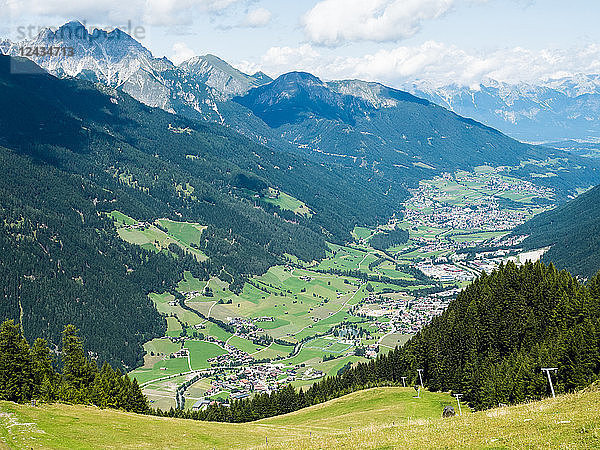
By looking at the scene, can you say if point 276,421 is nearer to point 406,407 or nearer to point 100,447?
point 406,407

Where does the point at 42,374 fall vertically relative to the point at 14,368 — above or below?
below

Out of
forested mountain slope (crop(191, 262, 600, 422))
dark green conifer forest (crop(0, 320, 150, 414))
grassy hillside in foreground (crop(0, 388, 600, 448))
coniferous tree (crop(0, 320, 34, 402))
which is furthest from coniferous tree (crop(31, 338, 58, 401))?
forested mountain slope (crop(191, 262, 600, 422))

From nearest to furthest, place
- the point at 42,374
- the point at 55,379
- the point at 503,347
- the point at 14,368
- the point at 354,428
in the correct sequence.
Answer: the point at 354,428
the point at 14,368
the point at 42,374
the point at 55,379
the point at 503,347

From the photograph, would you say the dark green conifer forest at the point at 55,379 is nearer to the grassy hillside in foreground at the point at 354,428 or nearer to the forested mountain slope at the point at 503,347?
the grassy hillside in foreground at the point at 354,428

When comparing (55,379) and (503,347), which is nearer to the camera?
(55,379)

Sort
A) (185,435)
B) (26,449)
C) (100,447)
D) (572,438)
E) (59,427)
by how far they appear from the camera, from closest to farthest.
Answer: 1. (572,438)
2. (26,449)
3. (100,447)
4. (59,427)
5. (185,435)

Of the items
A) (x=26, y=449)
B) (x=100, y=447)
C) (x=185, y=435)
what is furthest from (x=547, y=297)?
(x=26, y=449)

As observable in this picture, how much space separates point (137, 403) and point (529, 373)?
74.6 metres

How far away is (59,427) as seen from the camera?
197 ft

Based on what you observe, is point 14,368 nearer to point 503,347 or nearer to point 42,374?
point 42,374

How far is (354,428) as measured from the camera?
233 ft

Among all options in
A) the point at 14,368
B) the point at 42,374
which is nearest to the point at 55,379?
the point at 42,374

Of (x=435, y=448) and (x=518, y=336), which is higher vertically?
(x=518, y=336)

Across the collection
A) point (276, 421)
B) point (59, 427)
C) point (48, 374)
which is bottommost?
point (276, 421)
